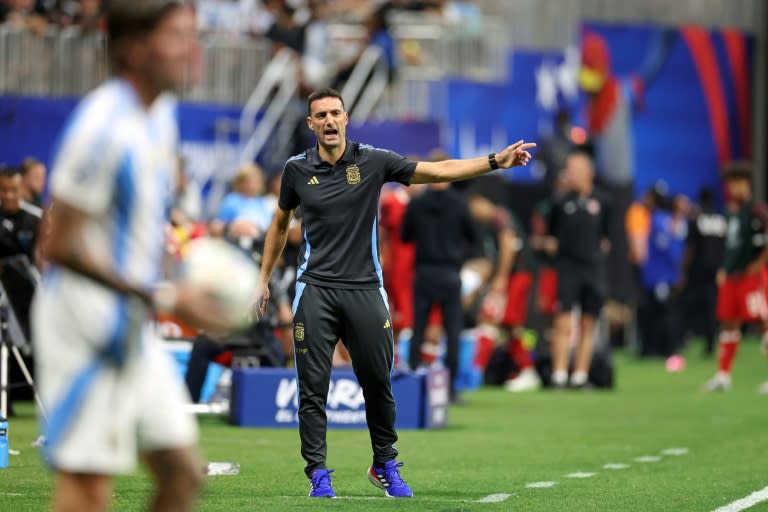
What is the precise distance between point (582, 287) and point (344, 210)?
9611mm

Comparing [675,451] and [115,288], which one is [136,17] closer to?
[115,288]

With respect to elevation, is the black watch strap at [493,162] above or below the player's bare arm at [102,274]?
above

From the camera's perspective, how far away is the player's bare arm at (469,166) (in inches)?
314

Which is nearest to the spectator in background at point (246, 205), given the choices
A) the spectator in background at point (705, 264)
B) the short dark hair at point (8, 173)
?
the short dark hair at point (8, 173)

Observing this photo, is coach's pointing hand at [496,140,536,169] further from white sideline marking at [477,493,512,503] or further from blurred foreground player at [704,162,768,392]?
blurred foreground player at [704,162,768,392]

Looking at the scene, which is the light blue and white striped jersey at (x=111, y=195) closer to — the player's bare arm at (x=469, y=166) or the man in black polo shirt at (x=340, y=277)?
the player's bare arm at (x=469, y=166)

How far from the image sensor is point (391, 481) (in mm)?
8750

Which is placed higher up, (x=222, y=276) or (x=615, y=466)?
(x=222, y=276)

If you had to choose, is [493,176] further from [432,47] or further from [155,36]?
[155,36]

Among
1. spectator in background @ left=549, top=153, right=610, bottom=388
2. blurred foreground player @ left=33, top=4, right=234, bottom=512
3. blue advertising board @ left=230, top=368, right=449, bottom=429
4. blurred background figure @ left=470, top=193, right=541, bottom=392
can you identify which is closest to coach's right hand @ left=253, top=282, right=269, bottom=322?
blurred foreground player @ left=33, top=4, right=234, bottom=512

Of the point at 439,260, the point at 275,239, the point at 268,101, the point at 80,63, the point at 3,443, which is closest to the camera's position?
the point at 275,239

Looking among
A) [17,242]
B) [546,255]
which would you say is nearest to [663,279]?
[546,255]

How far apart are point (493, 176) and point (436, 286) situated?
7305mm

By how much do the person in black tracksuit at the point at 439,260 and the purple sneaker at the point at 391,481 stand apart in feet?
22.7
